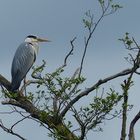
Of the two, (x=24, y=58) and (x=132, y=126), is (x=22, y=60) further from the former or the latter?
(x=132, y=126)

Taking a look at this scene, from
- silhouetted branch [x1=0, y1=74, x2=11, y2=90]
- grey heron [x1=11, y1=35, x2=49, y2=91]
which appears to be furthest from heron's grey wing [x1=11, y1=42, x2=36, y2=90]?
silhouetted branch [x1=0, y1=74, x2=11, y2=90]

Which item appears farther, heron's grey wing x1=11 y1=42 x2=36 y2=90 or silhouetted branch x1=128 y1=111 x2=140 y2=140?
heron's grey wing x1=11 y1=42 x2=36 y2=90

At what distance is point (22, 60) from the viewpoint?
14.2 metres

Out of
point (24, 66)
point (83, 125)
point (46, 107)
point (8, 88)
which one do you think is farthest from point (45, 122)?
point (24, 66)

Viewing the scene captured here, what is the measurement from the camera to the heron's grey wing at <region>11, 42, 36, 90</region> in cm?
1375

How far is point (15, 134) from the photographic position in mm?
8812

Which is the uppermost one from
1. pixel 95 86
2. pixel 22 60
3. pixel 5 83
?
pixel 22 60

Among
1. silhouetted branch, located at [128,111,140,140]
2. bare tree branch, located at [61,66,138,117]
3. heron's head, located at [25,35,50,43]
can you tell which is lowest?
silhouetted branch, located at [128,111,140,140]

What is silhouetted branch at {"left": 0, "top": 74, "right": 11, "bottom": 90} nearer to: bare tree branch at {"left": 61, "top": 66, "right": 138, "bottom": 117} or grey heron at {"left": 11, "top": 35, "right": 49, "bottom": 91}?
bare tree branch at {"left": 61, "top": 66, "right": 138, "bottom": 117}

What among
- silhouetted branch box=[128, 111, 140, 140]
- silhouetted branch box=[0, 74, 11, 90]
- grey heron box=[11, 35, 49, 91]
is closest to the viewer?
silhouetted branch box=[128, 111, 140, 140]

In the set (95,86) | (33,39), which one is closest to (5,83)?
(95,86)

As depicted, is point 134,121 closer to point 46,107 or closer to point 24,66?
point 46,107

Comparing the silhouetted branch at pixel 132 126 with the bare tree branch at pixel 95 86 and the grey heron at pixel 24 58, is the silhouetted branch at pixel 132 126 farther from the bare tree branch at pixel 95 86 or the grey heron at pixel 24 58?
the grey heron at pixel 24 58

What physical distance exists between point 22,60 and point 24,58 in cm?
11
